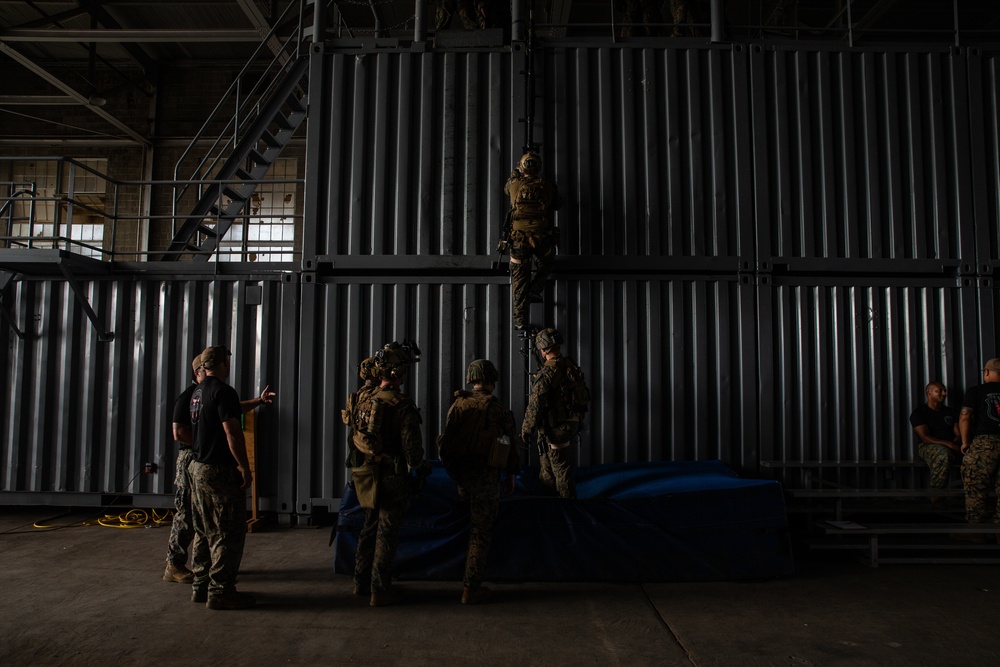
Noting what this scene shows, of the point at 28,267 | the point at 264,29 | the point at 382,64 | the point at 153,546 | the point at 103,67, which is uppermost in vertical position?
the point at 103,67

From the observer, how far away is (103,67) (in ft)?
49.9

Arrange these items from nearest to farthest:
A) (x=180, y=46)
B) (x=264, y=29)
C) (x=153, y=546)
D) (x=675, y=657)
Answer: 1. (x=675, y=657)
2. (x=153, y=546)
3. (x=264, y=29)
4. (x=180, y=46)

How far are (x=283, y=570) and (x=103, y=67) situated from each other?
51.3 feet

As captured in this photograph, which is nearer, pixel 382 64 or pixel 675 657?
pixel 675 657

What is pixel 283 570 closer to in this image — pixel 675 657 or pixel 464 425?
pixel 464 425

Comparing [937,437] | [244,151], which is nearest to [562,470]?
[937,437]

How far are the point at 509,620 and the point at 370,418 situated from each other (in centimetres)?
177

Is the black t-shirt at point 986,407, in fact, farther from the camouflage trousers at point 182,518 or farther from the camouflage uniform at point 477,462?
the camouflage trousers at point 182,518

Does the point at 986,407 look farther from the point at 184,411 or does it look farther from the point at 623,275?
the point at 184,411

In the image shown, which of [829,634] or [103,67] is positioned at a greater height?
[103,67]

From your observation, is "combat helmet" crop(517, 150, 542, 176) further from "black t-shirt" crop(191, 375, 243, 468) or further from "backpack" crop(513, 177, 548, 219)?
"black t-shirt" crop(191, 375, 243, 468)

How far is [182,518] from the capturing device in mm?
5195

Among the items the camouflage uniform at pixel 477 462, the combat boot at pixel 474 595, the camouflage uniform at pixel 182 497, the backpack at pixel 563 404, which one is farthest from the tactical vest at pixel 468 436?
the camouflage uniform at pixel 182 497

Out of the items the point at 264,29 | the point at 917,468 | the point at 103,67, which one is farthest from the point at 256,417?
the point at 103,67
